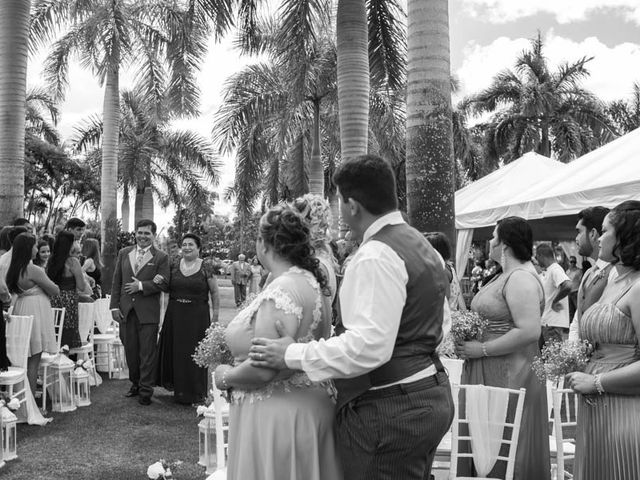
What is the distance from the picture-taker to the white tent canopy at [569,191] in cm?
790

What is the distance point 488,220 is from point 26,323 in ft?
25.0

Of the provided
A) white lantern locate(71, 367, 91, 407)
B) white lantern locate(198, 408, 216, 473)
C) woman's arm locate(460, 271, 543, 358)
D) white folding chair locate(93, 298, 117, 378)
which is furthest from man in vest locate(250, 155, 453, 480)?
white folding chair locate(93, 298, 117, 378)

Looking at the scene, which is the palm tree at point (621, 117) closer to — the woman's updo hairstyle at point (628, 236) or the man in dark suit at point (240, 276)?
the man in dark suit at point (240, 276)

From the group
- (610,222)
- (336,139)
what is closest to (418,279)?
(610,222)

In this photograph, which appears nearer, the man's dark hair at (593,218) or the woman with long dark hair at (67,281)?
the man's dark hair at (593,218)

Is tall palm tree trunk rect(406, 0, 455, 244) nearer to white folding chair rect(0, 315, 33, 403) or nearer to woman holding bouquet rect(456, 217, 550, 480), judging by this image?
woman holding bouquet rect(456, 217, 550, 480)

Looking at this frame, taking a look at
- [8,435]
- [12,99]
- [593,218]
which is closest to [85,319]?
[8,435]

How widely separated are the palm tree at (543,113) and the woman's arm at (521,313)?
2704cm

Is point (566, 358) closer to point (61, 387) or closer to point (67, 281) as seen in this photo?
point (61, 387)

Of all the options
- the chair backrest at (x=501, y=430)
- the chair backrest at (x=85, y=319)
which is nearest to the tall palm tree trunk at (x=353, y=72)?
the chair backrest at (x=85, y=319)

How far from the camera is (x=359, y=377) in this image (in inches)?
98.1

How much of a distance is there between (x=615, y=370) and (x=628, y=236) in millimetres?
686

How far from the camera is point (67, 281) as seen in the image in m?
8.47

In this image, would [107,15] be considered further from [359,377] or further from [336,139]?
[359,377]
